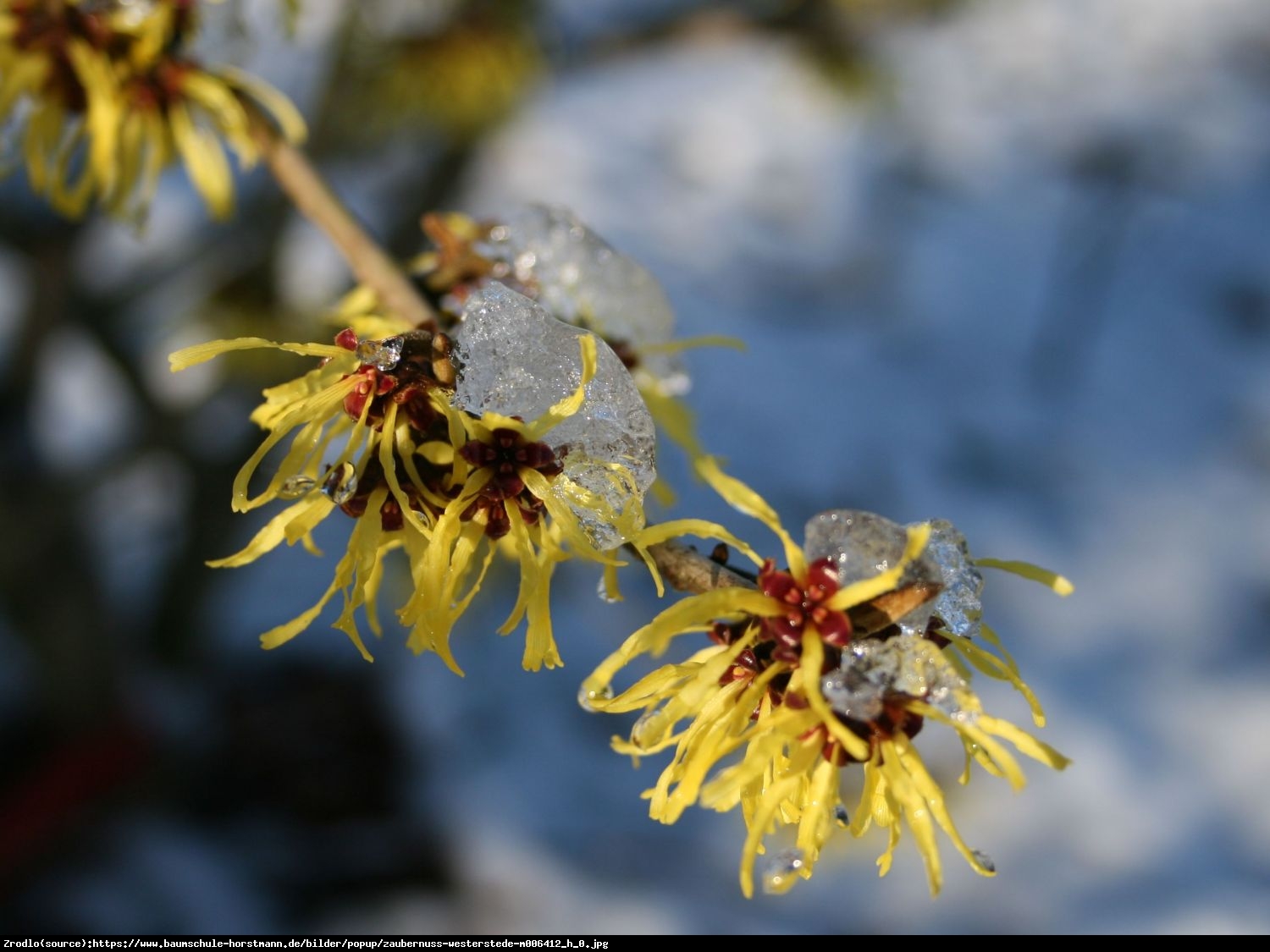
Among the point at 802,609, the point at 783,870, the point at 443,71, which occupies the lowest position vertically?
the point at 443,71

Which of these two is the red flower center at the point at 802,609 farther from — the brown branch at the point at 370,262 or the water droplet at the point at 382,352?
the water droplet at the point at 382,352

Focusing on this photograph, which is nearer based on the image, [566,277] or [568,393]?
[568,393]

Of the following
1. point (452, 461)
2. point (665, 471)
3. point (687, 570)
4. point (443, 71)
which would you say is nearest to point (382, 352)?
point (452, 461)

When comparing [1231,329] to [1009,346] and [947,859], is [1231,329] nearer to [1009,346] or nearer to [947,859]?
[1009,346]

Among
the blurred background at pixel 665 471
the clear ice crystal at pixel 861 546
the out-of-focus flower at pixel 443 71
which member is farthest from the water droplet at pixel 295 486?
the out-of-focus flower at pixel 443 71

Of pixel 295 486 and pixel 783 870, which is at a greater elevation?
pixel 295 486

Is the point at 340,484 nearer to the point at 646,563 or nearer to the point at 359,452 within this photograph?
the point at 359,452

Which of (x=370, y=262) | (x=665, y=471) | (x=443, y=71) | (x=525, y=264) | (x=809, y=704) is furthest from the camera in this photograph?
(x=443, y=71)
